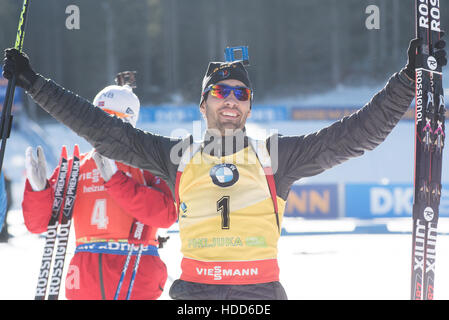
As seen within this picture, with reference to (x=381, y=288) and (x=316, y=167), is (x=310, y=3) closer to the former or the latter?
(x=381, y=288)

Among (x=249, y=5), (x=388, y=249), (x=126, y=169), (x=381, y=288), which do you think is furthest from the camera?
(x=249, y=5)

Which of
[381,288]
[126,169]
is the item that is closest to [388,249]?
[381,288]

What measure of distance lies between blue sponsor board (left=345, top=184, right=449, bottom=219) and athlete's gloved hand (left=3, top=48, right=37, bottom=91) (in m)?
11.6

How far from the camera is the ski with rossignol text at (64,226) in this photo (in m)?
3.91

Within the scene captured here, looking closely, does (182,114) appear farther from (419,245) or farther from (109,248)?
(419,245)

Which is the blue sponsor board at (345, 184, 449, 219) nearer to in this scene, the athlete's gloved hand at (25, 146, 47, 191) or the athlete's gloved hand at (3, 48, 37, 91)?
the athlete's gloved hand at (25, 146, 47, 191)

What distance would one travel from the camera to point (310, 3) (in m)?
44.6

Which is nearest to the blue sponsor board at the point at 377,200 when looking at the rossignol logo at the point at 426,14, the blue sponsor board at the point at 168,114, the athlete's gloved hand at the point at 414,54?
the rossignol logo at the point at 426,14

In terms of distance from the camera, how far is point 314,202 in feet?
46.4

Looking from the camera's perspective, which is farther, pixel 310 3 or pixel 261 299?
pixel 310 3

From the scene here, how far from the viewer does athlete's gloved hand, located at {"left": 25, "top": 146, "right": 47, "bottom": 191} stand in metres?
3.69
